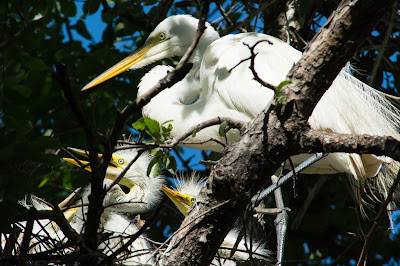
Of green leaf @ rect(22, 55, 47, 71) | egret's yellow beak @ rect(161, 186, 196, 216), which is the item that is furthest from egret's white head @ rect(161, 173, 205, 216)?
green leaf @ rect(22, 55, 47, 71)

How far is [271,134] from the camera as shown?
1.47 m

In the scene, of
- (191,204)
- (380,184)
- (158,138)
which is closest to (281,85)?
(158,138)

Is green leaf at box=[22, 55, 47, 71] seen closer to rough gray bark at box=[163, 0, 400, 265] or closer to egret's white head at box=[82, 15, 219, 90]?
rough gray bark at box=[163, 0, 400, 265]

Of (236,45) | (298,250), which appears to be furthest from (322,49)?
(298,250)

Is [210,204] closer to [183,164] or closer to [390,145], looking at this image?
[390,145]

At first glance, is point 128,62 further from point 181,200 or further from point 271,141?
point 271,141

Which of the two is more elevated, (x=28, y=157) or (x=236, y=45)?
(x=236, y=45)

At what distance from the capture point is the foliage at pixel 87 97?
45.7 inches

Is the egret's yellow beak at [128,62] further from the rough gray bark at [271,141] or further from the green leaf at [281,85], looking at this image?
the green leaf at [281,85]

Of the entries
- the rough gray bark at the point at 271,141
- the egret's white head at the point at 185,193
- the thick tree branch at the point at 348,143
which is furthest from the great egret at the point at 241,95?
the thick tree branch at the point at 348,143

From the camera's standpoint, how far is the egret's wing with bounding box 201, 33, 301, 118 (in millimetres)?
2535

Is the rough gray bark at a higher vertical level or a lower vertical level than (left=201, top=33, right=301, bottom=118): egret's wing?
lower

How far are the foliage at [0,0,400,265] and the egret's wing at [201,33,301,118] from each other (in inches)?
6.8

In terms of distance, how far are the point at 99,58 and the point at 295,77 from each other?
25.7 inches
